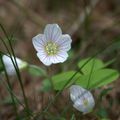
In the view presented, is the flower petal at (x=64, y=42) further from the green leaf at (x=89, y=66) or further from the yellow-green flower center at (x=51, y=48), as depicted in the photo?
the green leaf at (x=89, y=66)

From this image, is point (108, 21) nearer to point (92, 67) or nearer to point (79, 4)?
point (79, 4)

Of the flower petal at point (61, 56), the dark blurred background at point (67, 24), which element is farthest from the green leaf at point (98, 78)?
the dark blurred background at point (67, 24)

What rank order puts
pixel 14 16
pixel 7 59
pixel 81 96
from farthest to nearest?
pixel 14 16 < pixel 7 59 < pixel 81 96

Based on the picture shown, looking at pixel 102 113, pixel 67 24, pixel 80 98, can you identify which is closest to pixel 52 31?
pixel 80 98

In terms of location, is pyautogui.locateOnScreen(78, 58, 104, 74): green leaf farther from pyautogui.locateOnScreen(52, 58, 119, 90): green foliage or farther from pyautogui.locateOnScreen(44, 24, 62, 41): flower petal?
pyautogui.locateOnScreen(44, 24, 62, 41): flower petal

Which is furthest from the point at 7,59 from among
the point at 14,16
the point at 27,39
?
the point at 14,16

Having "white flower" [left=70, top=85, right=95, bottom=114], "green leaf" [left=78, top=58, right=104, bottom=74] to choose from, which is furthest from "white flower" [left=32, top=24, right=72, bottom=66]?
"green leaf" [left=78, top=58, right=104, bottom=74]

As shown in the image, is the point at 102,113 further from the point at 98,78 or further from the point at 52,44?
the point at 52,44
